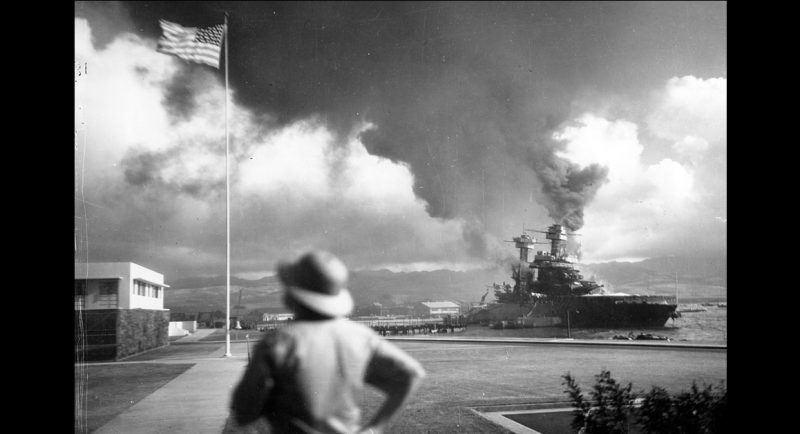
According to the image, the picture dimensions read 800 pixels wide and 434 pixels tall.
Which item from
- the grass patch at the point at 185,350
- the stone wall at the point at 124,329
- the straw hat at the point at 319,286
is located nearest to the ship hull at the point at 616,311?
the grass patch at the point at 185,350

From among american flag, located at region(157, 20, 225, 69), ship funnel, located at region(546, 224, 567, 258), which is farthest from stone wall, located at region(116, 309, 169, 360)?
ship funnel, located at region(546, 224, 567, 258)

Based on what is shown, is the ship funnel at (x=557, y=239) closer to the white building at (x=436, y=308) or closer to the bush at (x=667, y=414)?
the bush at (x=667, y=414)

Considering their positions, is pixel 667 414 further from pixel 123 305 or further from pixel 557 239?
pixel 123 305

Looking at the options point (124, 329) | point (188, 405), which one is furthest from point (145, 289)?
point (124, 329)

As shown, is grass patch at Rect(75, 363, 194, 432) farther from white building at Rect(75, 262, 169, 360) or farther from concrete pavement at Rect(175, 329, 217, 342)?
concrete pavement at Rect(175, 329, 217, 342)
